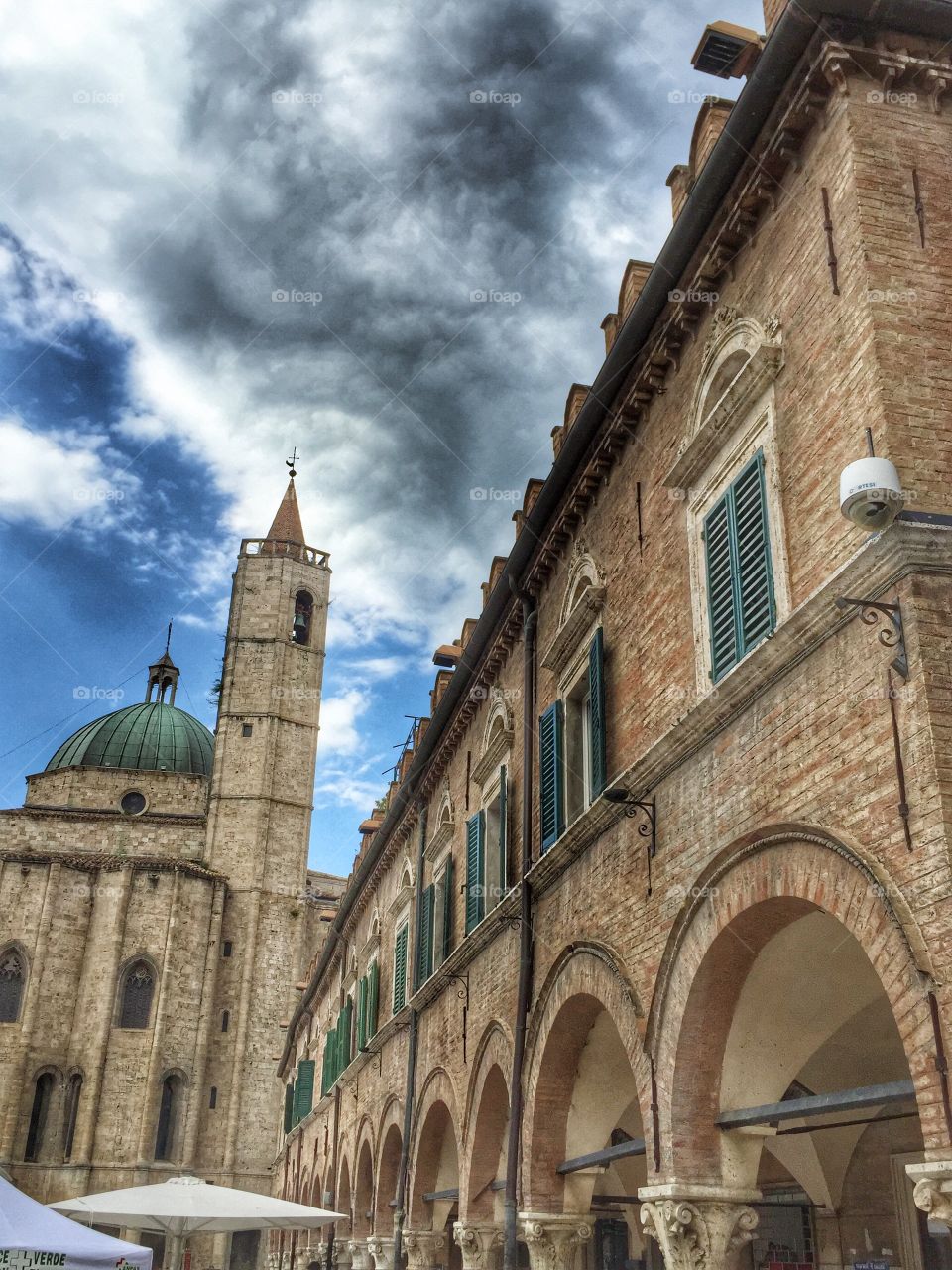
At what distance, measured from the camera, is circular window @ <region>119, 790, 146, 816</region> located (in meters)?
49.9

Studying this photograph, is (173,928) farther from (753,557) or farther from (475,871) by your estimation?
(753,557)

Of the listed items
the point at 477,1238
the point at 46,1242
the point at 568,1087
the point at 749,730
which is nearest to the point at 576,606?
the point at 749,730

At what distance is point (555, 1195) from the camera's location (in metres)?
9.88

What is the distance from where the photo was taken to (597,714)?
31.5ft

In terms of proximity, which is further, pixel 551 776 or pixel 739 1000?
pixel 551 776

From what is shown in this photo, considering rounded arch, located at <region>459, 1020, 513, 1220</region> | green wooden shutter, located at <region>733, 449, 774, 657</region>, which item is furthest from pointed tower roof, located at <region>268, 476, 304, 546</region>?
green wooden shutter, located at <region>733, 449, 774, 657</region>

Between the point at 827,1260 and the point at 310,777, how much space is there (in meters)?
38.8

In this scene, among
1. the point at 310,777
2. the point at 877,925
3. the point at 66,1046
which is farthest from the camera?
the point at 310,777

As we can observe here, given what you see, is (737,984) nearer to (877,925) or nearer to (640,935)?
(640,935)

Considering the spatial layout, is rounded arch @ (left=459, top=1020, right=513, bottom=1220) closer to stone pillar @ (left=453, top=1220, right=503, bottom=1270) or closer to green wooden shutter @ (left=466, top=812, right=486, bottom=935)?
stone pillar @ (left=453, top=1220, right=503, bottom=1270)

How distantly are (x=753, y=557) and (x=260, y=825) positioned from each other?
40750 millimetres

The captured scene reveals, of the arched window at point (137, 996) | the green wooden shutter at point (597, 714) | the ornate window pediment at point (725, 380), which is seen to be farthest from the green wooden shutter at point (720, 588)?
the arched window at point (137, 996)

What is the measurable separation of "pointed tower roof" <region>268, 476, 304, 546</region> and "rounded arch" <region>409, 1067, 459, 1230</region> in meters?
39.0

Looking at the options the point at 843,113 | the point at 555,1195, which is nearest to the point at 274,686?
the point at 555,1195
